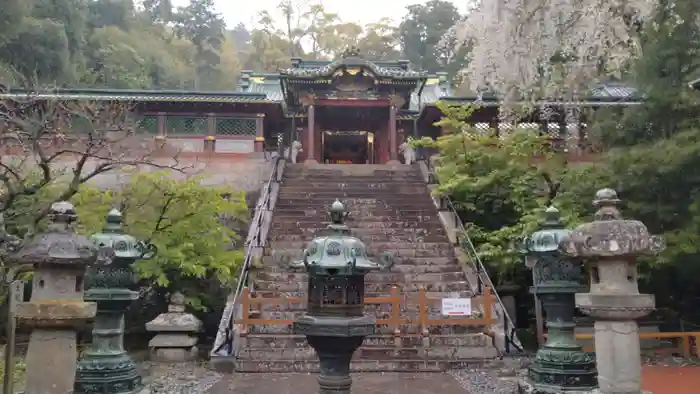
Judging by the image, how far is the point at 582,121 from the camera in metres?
19.6

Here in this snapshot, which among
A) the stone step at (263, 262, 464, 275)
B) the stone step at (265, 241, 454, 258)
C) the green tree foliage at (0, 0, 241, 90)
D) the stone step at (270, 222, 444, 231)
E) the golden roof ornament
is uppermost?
the green tree foliage at (0, 0, 241, 90)

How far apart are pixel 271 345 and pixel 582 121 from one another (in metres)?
14.2

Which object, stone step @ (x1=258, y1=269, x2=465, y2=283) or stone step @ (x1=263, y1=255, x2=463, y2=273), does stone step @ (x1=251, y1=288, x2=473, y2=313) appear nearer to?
stone step @ (x1=258, y1=269, x2=465, y2=283)

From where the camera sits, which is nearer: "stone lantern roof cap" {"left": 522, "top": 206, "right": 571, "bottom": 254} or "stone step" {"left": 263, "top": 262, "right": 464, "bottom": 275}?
"stone lantern roof cap" {"left": 522, "top": 206, "right": 571, "bottom": 254}

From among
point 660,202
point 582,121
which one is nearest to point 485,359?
point 660,202

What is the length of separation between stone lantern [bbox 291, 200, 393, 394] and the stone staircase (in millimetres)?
4578

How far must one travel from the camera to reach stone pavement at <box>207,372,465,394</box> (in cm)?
866

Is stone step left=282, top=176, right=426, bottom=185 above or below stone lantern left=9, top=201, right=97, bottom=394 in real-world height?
above

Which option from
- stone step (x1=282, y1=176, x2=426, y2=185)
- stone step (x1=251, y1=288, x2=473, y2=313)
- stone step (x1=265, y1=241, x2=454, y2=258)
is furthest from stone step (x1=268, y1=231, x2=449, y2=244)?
stone step (x1=282, y1=176, x2=426, y2=185)

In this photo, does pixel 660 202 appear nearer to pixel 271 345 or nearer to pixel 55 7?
pixel 271 345

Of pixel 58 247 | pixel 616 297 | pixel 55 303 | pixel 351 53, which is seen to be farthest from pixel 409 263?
pixel 351 53

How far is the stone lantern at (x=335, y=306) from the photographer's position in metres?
5.50

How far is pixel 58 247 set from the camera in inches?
227

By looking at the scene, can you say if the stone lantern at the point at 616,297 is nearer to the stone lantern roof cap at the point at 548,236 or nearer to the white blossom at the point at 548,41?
the stone lantern roof cap at the point at 548,236
